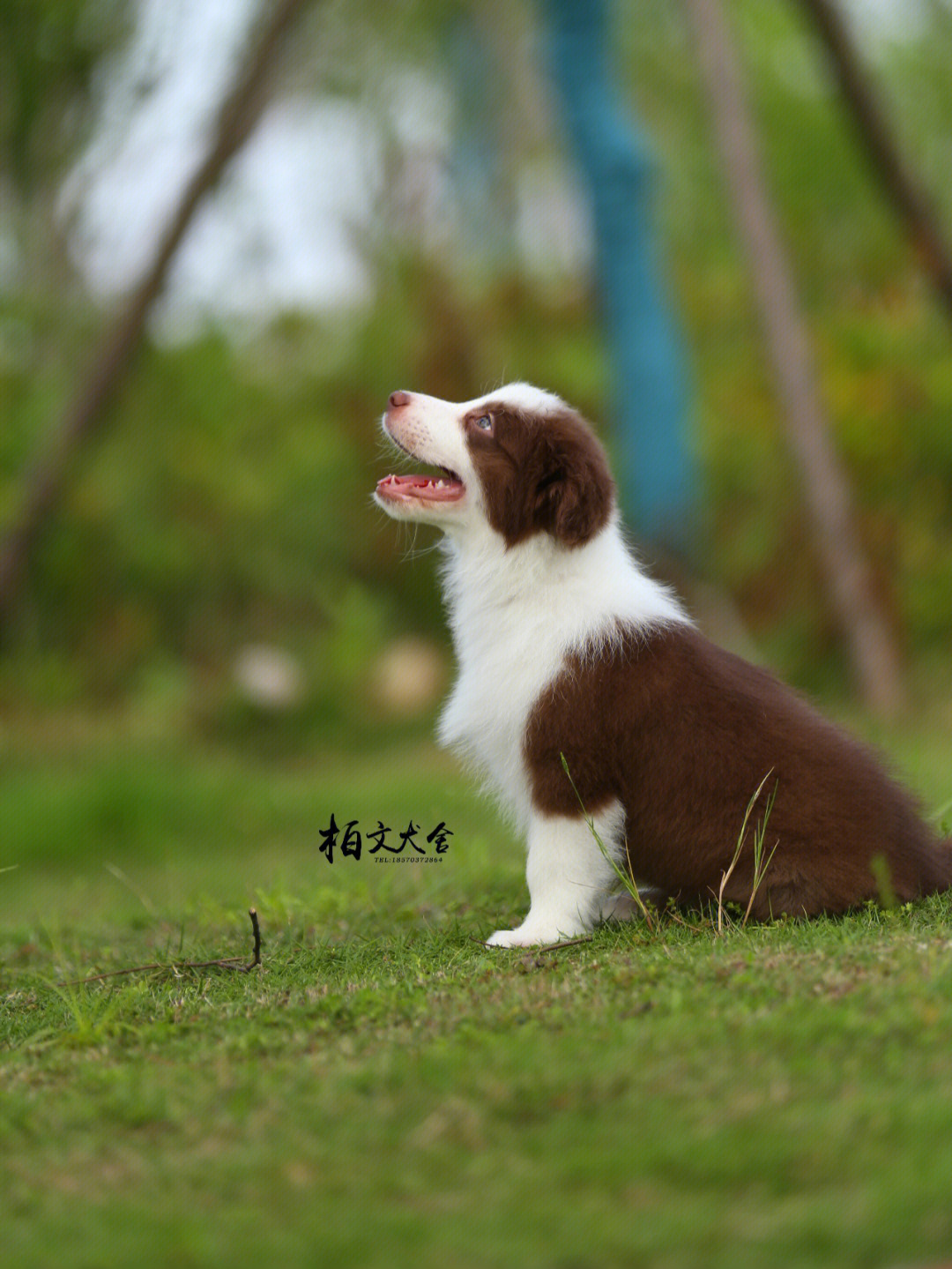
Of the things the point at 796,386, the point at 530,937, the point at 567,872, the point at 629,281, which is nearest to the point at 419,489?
the point at 567,872

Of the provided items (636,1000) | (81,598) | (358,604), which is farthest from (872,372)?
(636,1000)

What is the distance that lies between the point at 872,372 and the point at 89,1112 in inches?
374

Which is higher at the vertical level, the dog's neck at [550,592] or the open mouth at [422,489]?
the open mouth at [422,489]

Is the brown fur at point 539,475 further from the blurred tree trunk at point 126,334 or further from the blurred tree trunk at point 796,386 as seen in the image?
the blurred tree trunk at point 796,386

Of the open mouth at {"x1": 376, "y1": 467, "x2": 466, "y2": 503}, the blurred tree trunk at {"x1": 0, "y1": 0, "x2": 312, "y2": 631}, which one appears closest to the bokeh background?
the blurred tree trunk at {"x1": 0, "y1": 0, "x2": 312, "y2": 631}

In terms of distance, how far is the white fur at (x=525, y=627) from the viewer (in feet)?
12.5

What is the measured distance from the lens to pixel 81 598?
9828 millimetres

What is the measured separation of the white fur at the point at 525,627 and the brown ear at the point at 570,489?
0.16 feet

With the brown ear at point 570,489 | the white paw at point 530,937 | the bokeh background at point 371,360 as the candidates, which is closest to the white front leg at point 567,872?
the white paw at point 530,937

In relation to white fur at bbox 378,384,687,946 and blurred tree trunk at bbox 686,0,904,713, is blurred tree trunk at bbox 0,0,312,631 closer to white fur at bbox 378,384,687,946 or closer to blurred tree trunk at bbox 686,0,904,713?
blurred tree trunk at bbox 686,0,904,713

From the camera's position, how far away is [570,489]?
13.0 feet

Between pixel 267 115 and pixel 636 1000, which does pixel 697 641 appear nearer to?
pixel 636 1000

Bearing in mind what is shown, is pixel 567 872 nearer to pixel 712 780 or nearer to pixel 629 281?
pixel 712 780

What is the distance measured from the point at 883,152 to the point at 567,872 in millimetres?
6137
